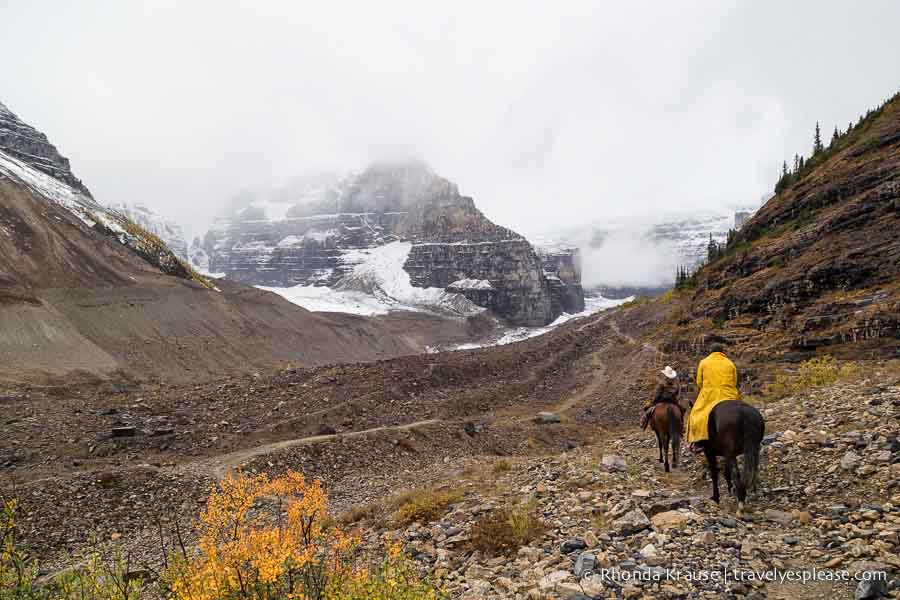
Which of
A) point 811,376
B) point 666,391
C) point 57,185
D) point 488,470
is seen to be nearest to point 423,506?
point 488,470

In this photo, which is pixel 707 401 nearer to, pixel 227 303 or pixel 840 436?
pixel 840 436

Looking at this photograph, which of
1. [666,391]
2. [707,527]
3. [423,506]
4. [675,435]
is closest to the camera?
[707,527]

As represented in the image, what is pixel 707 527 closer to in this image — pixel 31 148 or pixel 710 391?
pixel 710 391

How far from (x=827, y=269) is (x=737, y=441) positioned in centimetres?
2084

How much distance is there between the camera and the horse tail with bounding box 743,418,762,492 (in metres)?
7.03

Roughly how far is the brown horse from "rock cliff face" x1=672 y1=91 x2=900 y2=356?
12.2 m

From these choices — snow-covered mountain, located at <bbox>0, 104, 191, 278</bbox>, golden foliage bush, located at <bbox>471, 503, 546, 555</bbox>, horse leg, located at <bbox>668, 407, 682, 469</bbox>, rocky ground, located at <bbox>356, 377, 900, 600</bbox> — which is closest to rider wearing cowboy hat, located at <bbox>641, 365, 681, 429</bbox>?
horse leg, located at <bbox>668, 407, 682, 469</bbox>

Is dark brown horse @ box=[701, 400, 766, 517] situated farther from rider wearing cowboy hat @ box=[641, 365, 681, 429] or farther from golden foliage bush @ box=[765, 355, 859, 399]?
golden foliage bush @ box=[765, 355, 859, 399]

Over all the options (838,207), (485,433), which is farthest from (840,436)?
(838,207)

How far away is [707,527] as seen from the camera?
20.5ft

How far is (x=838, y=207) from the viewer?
88.1 feet

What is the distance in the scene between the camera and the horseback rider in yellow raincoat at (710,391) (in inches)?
304

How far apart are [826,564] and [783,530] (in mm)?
1012

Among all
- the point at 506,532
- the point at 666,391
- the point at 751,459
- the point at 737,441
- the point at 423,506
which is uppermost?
the point at 666,391
